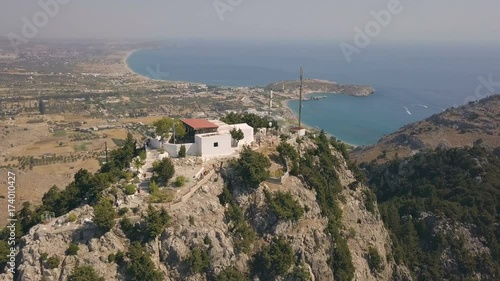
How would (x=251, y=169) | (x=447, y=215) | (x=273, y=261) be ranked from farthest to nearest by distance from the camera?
(x=447, y=215) → (x=251, y=169) → (x=273, y=261)

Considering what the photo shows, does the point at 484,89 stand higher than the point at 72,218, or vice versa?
the point at 72,218

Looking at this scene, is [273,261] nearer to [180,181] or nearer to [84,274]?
[180,181]

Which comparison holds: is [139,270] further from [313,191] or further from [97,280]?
[313,191]

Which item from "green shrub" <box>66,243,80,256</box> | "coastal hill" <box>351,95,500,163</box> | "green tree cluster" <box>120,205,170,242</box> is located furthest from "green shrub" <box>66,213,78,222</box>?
"coastal hill" <box>351,95,500,163</box>

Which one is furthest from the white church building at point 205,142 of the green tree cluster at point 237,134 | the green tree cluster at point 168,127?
the green tree cluster at point 168,127

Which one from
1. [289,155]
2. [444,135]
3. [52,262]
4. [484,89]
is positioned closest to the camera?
[52,262]

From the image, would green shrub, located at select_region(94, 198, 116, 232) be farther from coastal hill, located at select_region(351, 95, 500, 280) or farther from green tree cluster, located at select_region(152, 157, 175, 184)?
coastal hill, located at select_region(351, 95, 500, 280)

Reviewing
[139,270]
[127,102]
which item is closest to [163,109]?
[127,102]

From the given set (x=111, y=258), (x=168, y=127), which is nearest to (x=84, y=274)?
(x=111, y=258)
